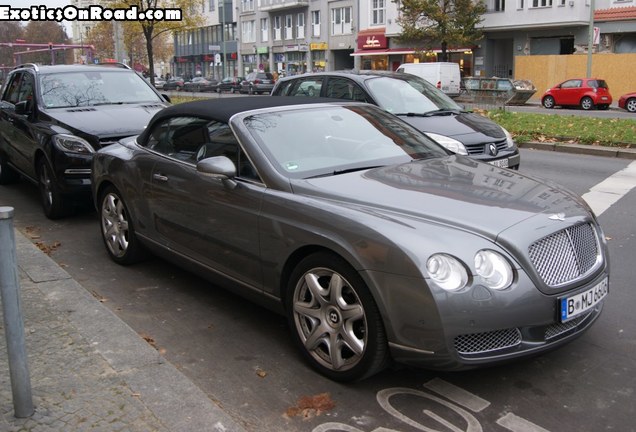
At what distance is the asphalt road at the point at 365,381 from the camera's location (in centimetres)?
328

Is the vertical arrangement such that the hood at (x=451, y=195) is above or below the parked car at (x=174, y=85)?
below

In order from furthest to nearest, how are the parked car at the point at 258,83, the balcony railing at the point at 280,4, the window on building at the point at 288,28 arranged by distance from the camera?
the window on building at the point at 288,28 < the balcony railing at the point at 280,4 < the parked car at the point at 258,83

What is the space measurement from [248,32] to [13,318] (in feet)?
222

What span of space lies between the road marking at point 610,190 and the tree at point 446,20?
1259 inches

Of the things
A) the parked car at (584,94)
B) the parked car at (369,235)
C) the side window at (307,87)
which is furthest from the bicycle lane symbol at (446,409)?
the parked car at (584,94)

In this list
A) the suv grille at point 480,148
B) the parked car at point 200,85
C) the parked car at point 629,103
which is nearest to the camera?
the suv grille at point 480,148

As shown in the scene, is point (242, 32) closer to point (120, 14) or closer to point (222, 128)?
point (120, 14)

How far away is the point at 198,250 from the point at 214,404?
1.67m

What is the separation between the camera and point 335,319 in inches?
143

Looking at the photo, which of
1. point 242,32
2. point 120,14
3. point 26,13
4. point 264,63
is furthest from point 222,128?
point 242,32

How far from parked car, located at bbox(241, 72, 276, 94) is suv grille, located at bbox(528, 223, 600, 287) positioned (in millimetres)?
44627

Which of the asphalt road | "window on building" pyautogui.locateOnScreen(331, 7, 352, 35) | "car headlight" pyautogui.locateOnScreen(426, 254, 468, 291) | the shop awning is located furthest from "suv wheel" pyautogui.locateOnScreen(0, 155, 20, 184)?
"window on building" pyautogui.locateOnScreen(331, 7, 352, 35)

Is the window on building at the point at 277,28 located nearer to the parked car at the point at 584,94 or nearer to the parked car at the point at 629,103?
the parked car at the point at 584,94

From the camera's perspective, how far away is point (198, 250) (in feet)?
15.5
